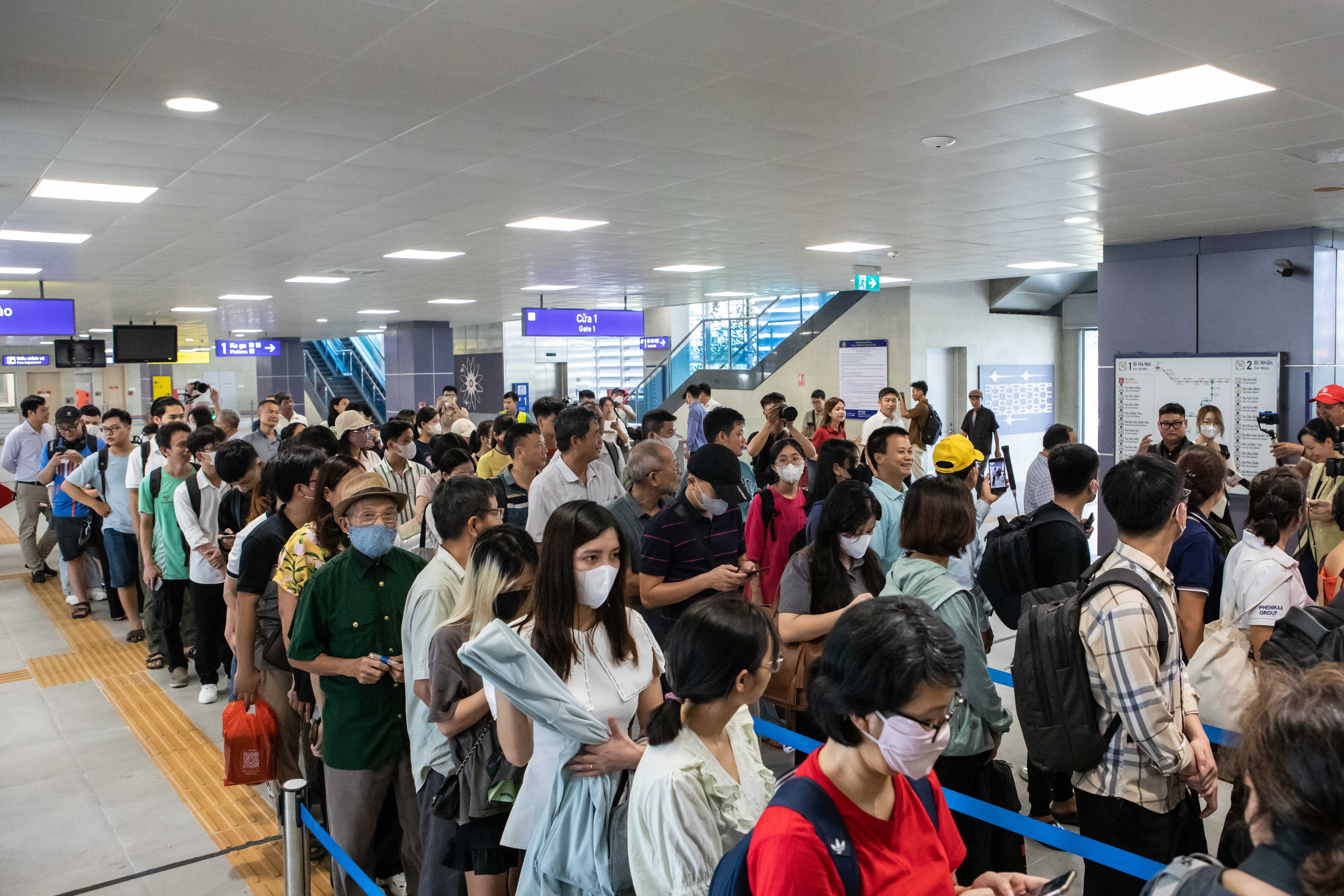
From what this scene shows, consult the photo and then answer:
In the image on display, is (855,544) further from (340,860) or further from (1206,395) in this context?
(1206,395)

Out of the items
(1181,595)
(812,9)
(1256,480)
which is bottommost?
(1181,595)

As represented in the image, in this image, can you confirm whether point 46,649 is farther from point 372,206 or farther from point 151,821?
point 372,206

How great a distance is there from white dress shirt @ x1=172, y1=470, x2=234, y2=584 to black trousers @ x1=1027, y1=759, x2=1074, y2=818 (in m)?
4.48

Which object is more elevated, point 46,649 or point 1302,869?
point 1302,869

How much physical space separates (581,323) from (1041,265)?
6.92m

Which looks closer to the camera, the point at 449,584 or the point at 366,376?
the point at 449,584

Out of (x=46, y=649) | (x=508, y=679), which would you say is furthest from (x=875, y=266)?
(x=508, y=679)

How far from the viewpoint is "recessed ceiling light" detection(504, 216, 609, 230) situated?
831 centimetres

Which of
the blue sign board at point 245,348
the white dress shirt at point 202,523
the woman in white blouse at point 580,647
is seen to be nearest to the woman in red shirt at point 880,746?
the woman in white blouse at point 580,647

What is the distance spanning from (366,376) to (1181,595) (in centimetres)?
3012

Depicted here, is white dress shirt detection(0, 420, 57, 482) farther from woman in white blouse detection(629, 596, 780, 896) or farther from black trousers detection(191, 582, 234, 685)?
woman in white blouse detection(629, 596, 780, 896)

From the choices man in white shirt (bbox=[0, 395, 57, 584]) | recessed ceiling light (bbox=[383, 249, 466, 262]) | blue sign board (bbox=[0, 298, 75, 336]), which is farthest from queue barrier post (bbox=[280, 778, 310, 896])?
blue sign board (bbox=[0, 298, 75, 336])

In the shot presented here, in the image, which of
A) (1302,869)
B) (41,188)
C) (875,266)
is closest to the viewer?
(1302,869)

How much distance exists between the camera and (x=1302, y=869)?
3.86ft
